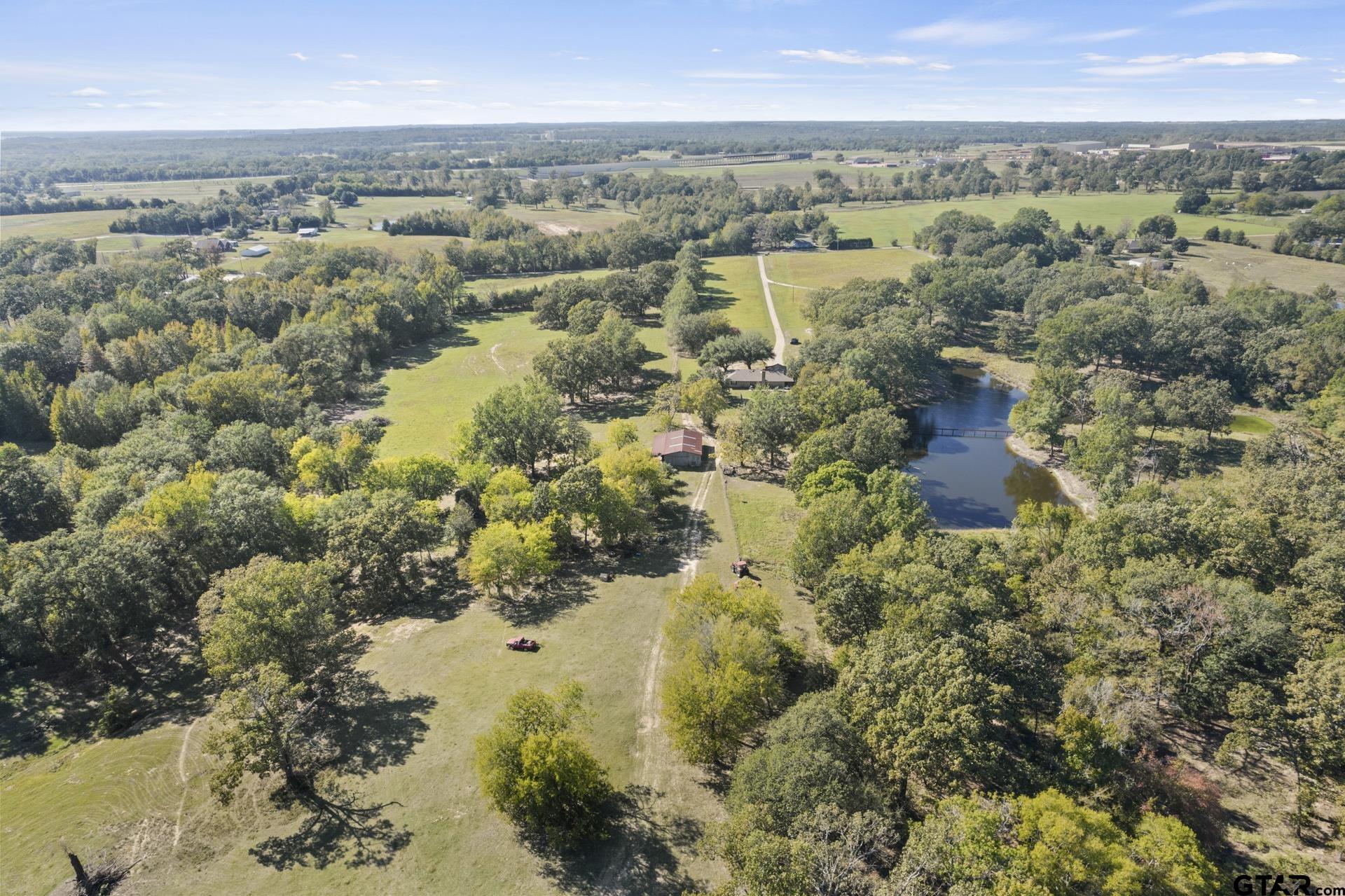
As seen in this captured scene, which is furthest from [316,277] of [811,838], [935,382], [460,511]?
[811,838]

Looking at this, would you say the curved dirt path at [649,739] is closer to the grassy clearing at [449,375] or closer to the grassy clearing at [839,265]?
the grassy clearing at [449,375]

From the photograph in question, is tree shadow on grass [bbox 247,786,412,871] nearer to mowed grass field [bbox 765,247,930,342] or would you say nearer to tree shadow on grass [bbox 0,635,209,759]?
tree shadow on grass [bbox 0,635,209,759]

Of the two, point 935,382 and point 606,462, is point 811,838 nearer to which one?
point 606,462

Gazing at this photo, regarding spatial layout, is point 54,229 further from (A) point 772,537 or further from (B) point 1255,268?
(B) point 1255,268

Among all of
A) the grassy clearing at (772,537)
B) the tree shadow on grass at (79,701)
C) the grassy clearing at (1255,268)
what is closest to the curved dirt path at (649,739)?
the grassy clearing at (772,537)

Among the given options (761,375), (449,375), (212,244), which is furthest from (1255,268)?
(212,244)

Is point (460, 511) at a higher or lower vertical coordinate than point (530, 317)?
lower
